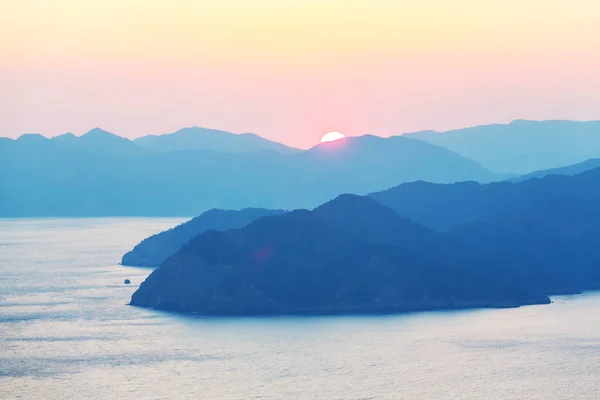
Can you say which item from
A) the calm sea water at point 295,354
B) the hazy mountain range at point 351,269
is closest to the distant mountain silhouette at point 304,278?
the hazy mountain range at point 351,269

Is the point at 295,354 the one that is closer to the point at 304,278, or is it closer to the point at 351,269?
the point at 304,278

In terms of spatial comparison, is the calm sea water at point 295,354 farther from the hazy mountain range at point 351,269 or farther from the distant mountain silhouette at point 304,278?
the hazy mountain range at point 351,269

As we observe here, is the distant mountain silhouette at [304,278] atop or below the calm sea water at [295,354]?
atop

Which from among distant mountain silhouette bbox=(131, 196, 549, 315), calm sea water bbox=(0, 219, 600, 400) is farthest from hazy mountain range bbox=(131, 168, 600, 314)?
calm sea water bbox=(0, 219, 600, 400)

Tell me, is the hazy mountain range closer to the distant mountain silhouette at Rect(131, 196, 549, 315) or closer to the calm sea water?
the distant mountain silhouette at Rect(131, 196, 549, 315)

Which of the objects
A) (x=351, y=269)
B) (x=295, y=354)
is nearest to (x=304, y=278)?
(x=351, y=269)

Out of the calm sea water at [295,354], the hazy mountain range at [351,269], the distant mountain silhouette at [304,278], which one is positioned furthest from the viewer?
the hazy mountain range at [351,269]
